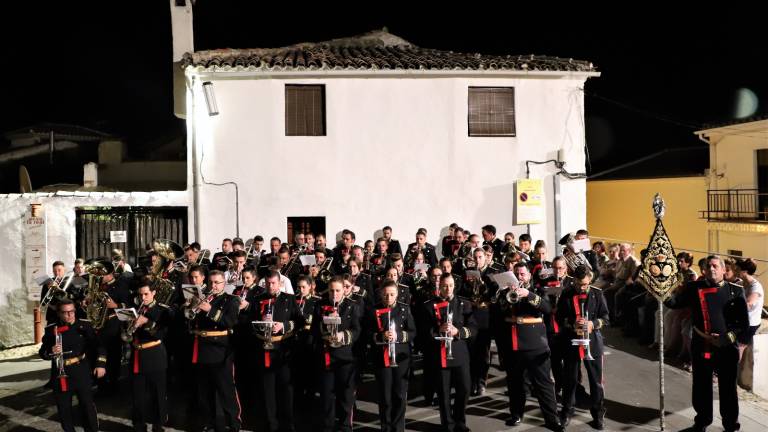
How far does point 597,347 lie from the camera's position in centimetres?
793

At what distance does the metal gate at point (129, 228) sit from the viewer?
14.6 m

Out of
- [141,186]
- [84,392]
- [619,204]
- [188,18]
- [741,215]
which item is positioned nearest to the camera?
[84,392]

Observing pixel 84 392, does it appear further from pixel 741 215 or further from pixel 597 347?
pixel 741 215

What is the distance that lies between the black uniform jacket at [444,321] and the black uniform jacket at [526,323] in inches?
16.8

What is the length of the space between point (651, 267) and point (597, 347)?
3.84 feet

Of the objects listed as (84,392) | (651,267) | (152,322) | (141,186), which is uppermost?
(141,186)

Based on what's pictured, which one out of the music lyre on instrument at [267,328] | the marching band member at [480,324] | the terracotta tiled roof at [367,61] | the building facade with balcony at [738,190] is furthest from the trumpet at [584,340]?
the building facade with balcony at [738,190]

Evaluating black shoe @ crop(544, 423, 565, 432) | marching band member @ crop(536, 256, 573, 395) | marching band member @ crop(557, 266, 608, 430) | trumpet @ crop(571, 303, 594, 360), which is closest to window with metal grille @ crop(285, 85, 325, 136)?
marching band member @ crop(536, 256, 573, 395)

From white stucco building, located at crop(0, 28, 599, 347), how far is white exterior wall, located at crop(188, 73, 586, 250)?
23 mm

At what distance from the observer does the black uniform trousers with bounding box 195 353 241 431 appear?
784 cm

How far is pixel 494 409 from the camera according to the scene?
8656 mm

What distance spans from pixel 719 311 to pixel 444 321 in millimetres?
3121

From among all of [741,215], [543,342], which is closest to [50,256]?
[543,342]

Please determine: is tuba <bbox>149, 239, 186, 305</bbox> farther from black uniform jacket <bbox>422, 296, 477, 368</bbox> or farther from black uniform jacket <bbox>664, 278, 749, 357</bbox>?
black uniform jacket <bbox>664, 278, 749, 357</bbox>
